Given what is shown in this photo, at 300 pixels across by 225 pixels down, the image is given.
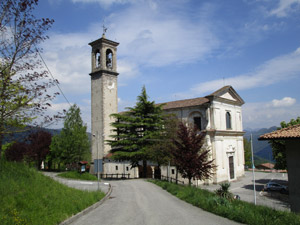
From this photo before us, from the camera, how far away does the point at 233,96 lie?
120 feet

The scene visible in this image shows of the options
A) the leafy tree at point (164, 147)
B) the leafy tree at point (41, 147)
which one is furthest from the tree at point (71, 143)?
the leafy tree at point (164, 147)

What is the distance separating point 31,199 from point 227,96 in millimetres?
30513

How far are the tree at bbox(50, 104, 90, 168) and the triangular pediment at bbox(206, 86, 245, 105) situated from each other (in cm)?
2108

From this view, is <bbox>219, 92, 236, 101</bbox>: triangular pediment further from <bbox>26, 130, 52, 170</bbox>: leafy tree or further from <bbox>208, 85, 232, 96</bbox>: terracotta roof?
<bbox>26, 130, 52, 170</bbox>: leafy tree

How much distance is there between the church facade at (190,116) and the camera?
32.2 m

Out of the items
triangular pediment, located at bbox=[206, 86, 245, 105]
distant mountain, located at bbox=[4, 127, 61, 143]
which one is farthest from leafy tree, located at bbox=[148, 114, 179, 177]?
distant mountain, located at bbox=[4, 127, 61, 143]

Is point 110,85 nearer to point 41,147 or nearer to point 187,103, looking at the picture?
point 187,103

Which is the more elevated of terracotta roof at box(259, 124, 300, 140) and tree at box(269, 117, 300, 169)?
terracotta roof at box(259, 124, 300, 140)

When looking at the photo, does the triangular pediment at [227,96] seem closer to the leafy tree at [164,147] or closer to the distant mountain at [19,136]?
the leafy tree at [164,147]

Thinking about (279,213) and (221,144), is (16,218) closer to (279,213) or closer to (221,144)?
(279,213)

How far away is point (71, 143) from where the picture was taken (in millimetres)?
39281

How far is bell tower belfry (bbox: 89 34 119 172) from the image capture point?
1398 inches

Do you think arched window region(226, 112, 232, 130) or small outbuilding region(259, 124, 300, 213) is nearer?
small outbuilding region(259, 124, 300, 213)

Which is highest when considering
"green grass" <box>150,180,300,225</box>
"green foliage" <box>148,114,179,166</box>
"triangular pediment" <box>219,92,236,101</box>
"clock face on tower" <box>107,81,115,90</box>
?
"clock face on tower" <box>107,81,115,90</box>
